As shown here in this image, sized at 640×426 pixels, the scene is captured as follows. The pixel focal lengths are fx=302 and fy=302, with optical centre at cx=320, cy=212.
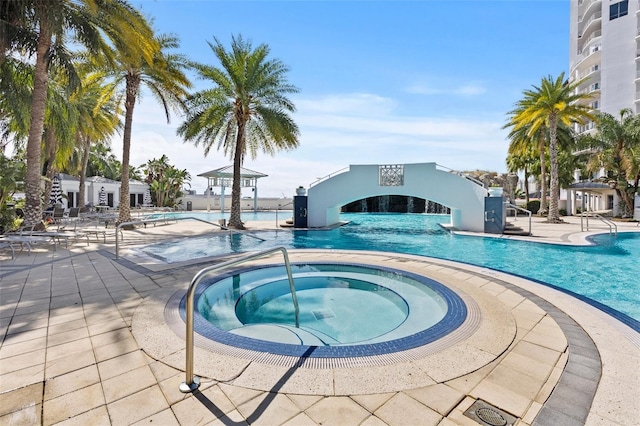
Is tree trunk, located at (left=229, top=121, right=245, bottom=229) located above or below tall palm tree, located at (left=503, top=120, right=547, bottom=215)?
below

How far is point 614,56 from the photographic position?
131ft

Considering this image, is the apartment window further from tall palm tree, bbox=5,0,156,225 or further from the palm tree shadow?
the palm tree shadow

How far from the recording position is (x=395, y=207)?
1481 inches

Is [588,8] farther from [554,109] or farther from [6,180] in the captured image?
[6,180]

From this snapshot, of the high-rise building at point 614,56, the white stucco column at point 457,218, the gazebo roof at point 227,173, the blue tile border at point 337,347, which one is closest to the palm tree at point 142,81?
the gazebo roof at point 227,173

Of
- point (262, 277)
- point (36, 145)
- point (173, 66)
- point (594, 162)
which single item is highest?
point (173, 66)

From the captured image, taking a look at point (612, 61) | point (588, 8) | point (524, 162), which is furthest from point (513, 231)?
point (588, 8)

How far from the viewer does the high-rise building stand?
38500mm

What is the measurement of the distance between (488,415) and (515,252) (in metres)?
11.0

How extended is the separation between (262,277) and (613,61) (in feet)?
184

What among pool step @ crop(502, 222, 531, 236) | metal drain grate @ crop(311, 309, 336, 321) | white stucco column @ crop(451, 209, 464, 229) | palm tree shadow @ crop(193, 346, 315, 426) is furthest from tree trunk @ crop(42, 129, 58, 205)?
pool step @ crop(502, 222, 531, 236)

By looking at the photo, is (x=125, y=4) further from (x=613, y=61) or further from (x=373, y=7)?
(x=613, y=61)

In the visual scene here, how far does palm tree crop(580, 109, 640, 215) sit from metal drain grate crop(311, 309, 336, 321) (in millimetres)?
28746

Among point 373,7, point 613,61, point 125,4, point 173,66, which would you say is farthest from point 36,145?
point 613,61
